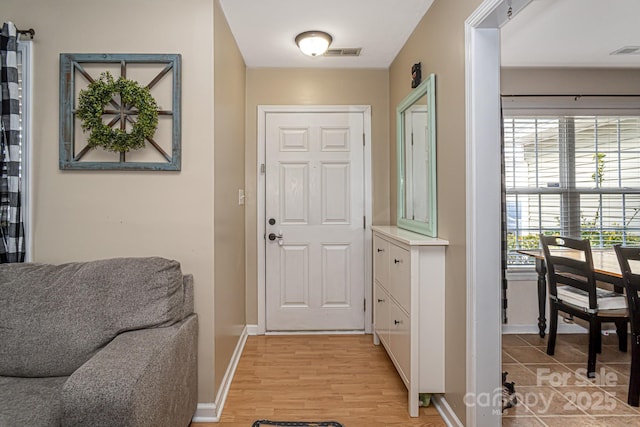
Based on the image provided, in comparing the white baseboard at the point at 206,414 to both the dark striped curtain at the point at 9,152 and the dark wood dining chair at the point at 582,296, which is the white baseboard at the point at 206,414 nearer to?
the dark striped curtain at the point at 9,152

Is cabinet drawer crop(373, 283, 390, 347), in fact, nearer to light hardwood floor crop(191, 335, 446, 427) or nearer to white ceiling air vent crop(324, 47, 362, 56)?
light hardwood floor crop(191, 335, 446, 427)

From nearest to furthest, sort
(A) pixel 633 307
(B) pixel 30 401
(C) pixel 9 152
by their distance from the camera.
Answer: (B) pixel 30 401 → (C) pixel 9 152 → (A) pixel 633 307

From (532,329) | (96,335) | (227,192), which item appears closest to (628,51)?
(532,329)

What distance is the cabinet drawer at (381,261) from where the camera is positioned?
102 inches

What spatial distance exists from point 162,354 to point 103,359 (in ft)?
0.72

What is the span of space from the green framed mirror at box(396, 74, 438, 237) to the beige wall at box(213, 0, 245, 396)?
4.28 feet

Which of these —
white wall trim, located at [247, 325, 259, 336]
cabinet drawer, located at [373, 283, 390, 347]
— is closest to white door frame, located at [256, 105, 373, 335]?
white wall trim, located at [247, 325, 259, 336]

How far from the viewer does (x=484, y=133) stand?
1.71m

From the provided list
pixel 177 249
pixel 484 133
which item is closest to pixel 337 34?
pixel 484 133

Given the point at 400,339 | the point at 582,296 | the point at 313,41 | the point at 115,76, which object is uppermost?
the point at 313,41

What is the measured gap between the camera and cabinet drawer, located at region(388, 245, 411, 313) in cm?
208

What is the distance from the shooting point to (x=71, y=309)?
166 cm

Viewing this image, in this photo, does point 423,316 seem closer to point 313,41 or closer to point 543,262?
point 543,262

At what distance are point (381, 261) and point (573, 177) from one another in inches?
86.3
